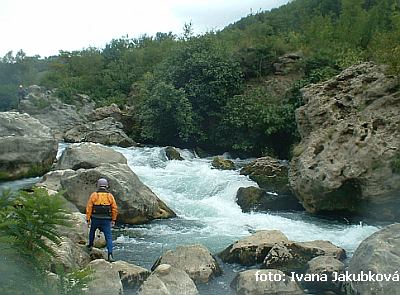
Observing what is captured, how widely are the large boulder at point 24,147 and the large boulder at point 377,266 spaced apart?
1191cm

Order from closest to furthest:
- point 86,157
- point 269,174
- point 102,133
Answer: point 86,157
point 269,174
point 102,133

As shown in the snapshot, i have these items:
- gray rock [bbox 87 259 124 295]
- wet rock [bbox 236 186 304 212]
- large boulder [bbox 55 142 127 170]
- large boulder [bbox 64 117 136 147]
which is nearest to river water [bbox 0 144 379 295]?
wet rock [bbox 236 186 304 212]

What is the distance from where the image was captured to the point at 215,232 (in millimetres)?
12016

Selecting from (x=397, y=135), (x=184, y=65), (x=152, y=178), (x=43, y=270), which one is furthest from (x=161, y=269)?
(x=184, y=65)

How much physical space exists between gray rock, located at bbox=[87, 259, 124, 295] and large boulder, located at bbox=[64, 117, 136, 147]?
1495 centimetres

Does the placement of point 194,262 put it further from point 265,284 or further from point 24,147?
point 24,147

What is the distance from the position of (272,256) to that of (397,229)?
230 centimetres

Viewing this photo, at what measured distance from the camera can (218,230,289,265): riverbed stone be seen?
9.65 meters

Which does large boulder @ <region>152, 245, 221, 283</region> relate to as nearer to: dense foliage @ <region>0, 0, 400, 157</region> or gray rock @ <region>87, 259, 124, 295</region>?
gray rock @ <region>87, 259, 124, 295</region>

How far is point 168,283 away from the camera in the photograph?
25.9ft

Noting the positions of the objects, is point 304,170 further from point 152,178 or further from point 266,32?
point 266,32

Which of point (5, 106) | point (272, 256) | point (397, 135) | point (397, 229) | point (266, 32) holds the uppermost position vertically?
point (266, 32)

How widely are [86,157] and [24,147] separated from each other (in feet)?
10.6

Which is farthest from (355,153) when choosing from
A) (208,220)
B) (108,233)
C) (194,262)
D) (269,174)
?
(108,233)
